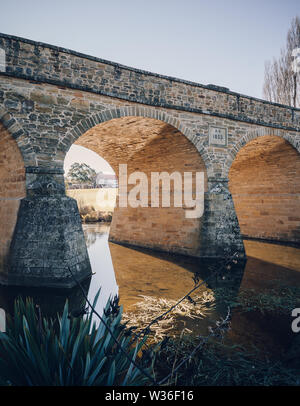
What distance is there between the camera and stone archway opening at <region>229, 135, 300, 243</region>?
38.2 feet

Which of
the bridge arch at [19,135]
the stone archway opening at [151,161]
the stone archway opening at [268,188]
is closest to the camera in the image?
the bridge arch at [19,135]

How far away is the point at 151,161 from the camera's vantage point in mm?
10500

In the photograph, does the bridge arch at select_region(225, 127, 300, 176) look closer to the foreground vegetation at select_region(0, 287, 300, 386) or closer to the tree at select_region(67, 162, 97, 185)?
the foreground vegetation at select_region(0, 287, 300, 386)

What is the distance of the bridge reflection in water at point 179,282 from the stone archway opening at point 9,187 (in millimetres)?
1128

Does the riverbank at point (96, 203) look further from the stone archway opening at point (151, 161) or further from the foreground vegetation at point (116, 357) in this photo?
the foreground vegetation at point (116, 357)

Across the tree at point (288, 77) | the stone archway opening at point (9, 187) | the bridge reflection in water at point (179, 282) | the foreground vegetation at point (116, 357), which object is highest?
the tree at point (288, 77)

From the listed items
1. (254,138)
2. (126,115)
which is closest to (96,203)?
(254,138)

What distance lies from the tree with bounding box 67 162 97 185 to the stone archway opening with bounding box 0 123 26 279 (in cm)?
4127

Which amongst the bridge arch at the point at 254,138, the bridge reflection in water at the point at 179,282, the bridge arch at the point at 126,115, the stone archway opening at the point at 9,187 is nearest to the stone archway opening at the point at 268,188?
the bridge arch at the point at 254,138

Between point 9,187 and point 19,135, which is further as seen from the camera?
point 9,187

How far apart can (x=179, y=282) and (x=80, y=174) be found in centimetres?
4448

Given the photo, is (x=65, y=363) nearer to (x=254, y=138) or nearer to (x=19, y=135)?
(x=19, y=135)

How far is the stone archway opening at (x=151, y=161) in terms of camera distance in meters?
8.60
